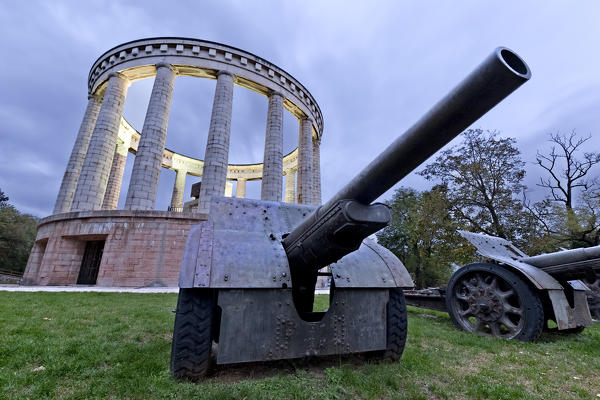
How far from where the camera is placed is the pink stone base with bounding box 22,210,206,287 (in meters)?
14.3

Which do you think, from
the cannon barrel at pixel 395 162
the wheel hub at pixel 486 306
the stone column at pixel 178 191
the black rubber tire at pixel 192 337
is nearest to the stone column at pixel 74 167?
the stone column at pixel 178 191

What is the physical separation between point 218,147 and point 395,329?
707 inches

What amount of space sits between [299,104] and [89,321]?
2444cm

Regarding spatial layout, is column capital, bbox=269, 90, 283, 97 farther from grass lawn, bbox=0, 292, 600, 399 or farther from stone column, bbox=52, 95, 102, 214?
grass lawn, bbox=0, 292, 600, 399

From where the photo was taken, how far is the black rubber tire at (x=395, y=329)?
10.4 feet

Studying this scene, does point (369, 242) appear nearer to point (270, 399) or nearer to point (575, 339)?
point (270, 399)

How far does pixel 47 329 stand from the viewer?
4.16 metres

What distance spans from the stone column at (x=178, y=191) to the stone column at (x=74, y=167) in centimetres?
1016

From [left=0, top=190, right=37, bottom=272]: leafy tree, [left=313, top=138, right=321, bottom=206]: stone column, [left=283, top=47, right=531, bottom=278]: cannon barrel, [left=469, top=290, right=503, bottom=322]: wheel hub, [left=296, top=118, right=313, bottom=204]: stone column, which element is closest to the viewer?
[left=283, top=47, right=531, bottom=278]: cannon barrel

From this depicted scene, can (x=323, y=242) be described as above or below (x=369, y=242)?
below

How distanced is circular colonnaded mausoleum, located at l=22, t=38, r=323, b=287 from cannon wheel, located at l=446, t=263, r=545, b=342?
13.5 metres

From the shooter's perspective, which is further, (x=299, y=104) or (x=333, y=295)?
(x=299, y=104)

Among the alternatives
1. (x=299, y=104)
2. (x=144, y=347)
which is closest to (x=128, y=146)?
(x=299, y=104)

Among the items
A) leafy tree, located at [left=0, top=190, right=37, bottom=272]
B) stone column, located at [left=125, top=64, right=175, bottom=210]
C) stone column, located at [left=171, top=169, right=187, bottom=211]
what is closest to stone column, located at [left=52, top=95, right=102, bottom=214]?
stone column, located at [left=125, top=64, right=175, bottom=210]
